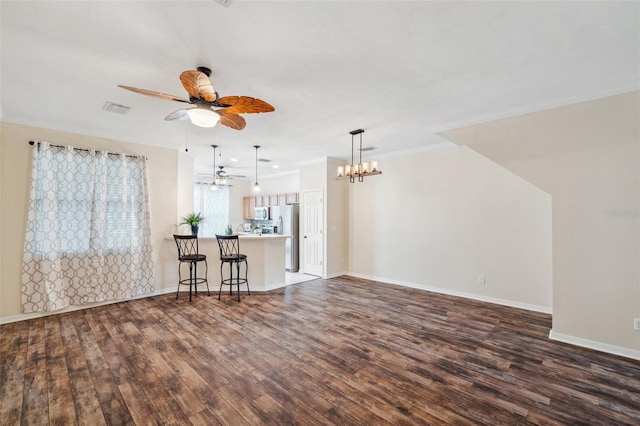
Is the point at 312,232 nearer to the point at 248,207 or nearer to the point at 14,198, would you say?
the point at 248,207

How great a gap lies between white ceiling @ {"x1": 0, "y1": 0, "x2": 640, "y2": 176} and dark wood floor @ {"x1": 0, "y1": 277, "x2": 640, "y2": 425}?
281 centimetres

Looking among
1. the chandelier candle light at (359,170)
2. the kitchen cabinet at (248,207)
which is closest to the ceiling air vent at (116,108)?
the chandelier candle light at (359,170)

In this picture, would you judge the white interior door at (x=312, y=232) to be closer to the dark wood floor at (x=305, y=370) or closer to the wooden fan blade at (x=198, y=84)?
the dark wood floor at (x=305, y=370)

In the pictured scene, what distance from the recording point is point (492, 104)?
344cm

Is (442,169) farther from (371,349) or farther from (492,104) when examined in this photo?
(371,349)

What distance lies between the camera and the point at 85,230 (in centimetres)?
435

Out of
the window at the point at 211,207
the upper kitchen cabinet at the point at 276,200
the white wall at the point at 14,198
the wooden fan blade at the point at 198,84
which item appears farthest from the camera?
the window at the point at 211,207

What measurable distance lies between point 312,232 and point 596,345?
5.01m

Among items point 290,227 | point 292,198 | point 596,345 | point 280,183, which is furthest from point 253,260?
point 596,345

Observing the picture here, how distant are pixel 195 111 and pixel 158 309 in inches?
129

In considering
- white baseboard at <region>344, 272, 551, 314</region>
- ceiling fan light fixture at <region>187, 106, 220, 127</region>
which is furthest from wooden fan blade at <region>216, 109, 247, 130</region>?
white baseboard at <region>344, 272, 551, 314</region>

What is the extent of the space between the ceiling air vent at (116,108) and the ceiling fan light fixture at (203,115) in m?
1.60

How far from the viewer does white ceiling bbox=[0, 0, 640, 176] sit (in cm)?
192

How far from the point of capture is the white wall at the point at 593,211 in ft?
9.62
